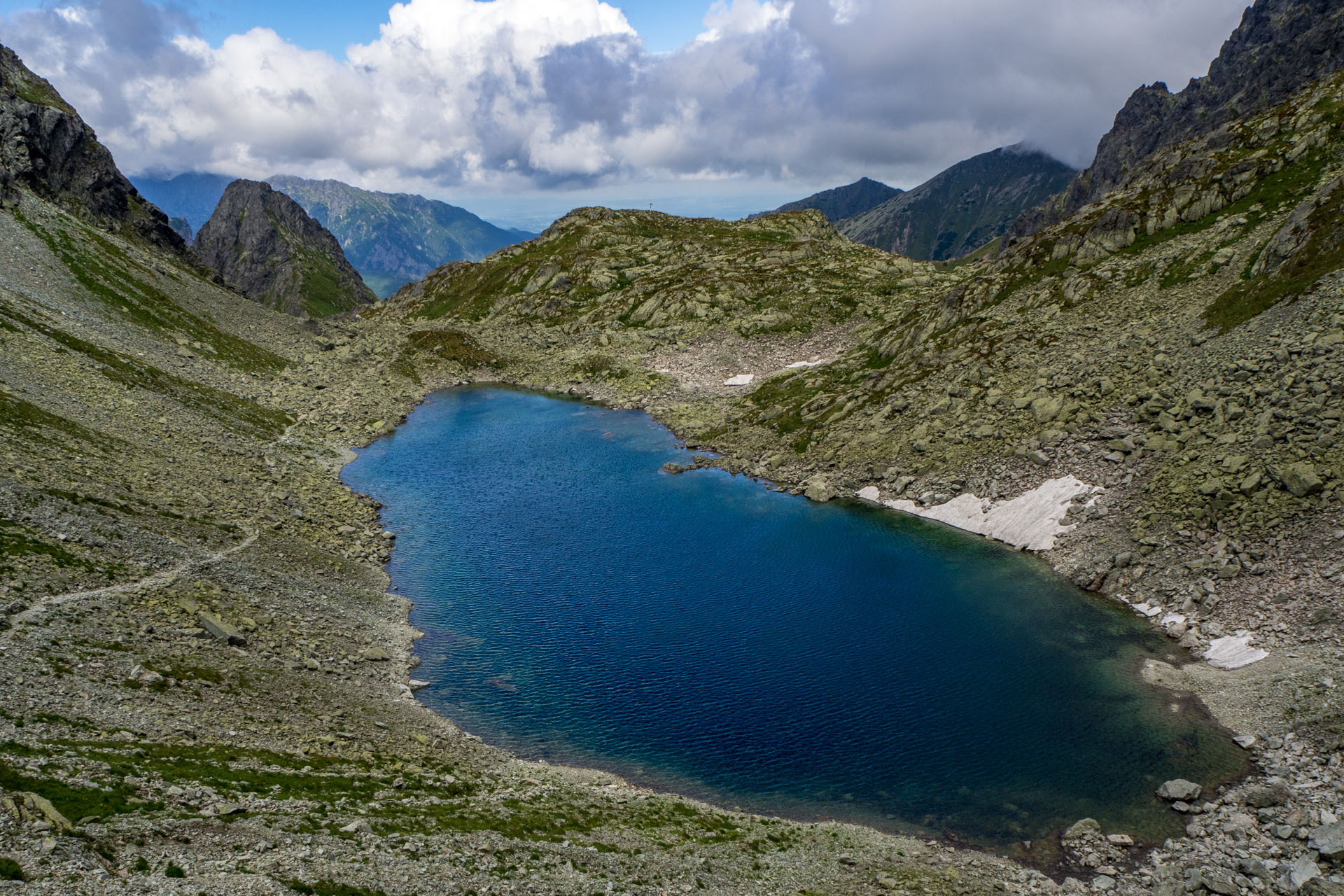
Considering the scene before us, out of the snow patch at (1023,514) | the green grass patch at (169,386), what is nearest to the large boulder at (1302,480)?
the snow patch at (1023,514)

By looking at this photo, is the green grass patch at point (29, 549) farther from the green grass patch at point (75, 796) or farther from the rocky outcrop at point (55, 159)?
the rocky outcrop at point (55, 159)

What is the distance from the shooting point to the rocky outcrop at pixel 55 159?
124000 millimetres

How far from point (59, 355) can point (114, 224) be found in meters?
84.1

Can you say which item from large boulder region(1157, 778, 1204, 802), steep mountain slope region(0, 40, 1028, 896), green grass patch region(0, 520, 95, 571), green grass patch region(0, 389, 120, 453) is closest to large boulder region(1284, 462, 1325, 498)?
large boulder region(1157, 778, 1204, 802)

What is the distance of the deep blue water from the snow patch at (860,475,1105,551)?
190 cm

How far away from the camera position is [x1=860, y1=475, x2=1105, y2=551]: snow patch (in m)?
63.4

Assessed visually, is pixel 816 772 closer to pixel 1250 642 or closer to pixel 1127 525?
pixel 1250 642

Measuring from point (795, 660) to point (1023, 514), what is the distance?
98.3 feet

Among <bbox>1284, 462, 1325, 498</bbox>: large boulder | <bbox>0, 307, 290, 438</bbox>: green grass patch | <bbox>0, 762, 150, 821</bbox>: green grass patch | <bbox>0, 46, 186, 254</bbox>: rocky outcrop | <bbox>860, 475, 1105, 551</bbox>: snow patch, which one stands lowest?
<bbox>0, 762, 150, 821</bbox>: green grass patch

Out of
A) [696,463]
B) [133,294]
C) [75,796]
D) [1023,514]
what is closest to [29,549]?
[75,796]

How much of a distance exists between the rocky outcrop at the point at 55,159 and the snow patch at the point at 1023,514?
141 m

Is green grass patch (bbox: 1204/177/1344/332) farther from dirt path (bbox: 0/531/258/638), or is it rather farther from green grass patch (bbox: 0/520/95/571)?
green grass patch (bbox: 0/520/95/571)

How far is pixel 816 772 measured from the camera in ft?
126

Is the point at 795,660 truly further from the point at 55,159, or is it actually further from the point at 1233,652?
the point at 55,159
